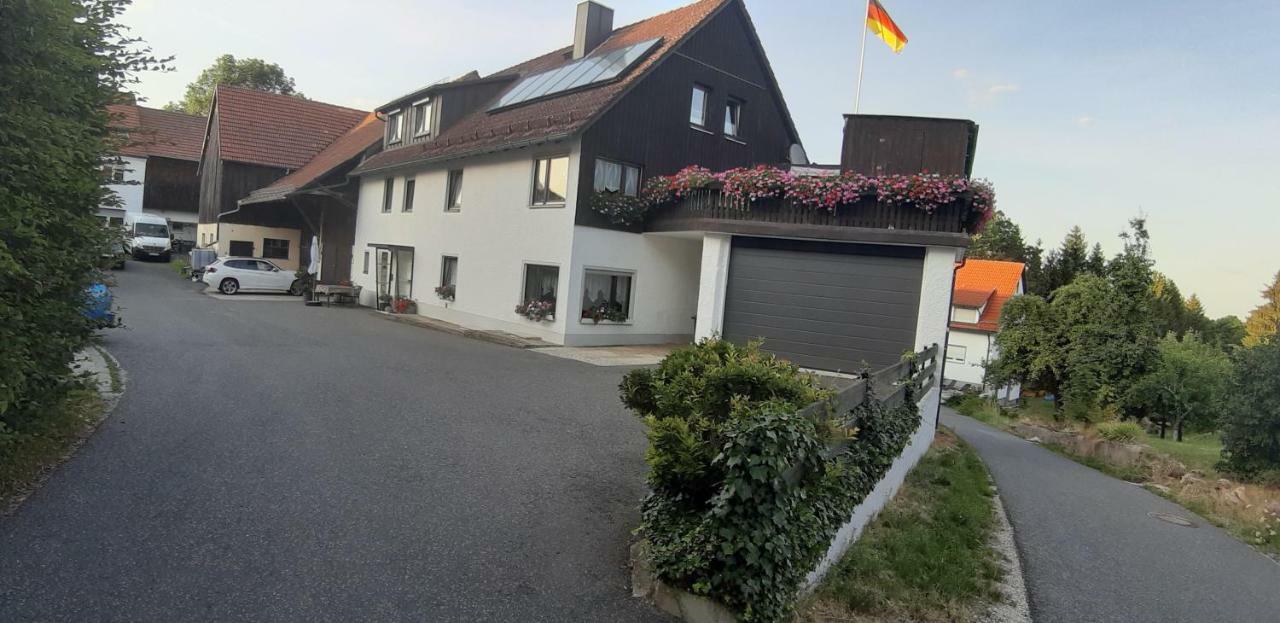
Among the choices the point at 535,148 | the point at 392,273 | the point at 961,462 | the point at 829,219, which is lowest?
the point at 961,462

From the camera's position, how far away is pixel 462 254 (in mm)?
21250

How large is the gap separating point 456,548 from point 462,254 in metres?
17.1

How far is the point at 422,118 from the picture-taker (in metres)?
25.0

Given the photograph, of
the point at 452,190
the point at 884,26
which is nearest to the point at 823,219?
the point at 884,26

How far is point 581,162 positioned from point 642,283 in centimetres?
353

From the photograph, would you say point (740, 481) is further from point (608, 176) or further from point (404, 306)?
point (404, 306)

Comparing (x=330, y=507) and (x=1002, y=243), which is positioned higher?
(x=1002, y=243)

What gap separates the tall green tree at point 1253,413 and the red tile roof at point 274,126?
115 feet

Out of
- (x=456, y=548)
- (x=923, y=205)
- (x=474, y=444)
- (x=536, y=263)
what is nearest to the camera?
(x=456, y=548)

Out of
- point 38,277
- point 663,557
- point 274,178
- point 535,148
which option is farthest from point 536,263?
point 274,178

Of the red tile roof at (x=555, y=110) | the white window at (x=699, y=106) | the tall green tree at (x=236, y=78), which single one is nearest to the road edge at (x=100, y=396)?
the red tile roof at (x=555, y=110)

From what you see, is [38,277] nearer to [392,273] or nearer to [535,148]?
[535,148]

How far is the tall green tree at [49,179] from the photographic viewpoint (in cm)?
472

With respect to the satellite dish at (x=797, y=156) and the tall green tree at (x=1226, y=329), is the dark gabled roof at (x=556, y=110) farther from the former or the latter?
the tall green tree at (x=1226, y=329)
